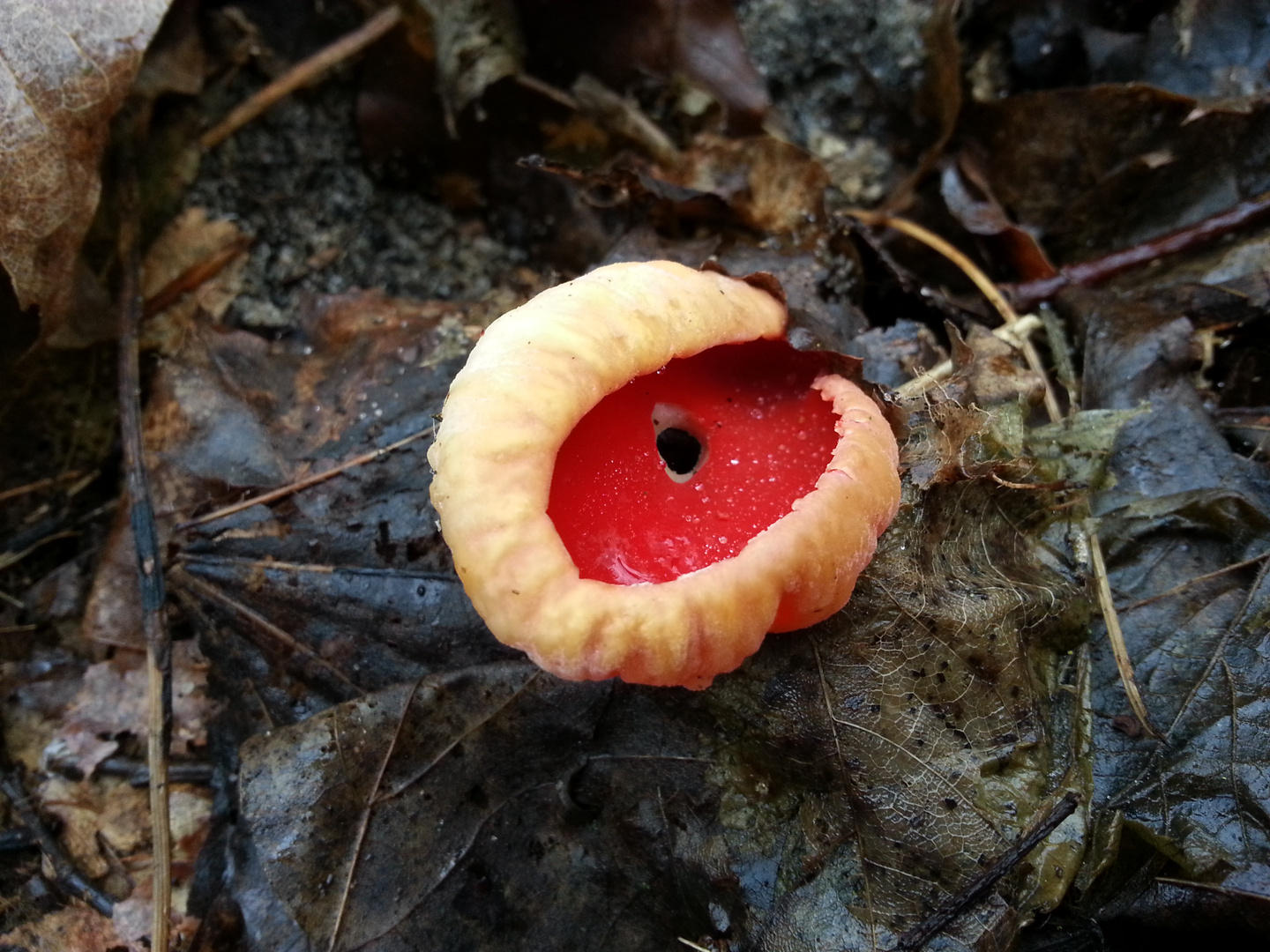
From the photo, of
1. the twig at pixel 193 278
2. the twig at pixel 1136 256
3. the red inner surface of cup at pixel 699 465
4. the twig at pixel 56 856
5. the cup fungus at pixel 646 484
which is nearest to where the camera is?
the cup fungus at pixel 646 484

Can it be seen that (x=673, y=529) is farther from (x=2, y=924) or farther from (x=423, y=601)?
(x=2, y=924)

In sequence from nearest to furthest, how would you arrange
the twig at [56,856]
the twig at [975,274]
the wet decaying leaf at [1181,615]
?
the wet decaying leaf at [1181,615] < the twig at [56,856] < the twig at [975,274]

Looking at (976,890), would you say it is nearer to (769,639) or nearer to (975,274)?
(769,639)

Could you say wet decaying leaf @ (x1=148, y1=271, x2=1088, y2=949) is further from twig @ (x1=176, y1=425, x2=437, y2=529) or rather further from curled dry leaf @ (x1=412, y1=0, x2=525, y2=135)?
curled dry leaf @ (x1=412, y1=0, x2=525, y2=135)

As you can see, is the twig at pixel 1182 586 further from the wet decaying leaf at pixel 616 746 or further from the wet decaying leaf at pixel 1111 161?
the wet decaying leaf at pixel 1111 161

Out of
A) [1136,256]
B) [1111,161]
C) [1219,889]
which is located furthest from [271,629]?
[1111,161]

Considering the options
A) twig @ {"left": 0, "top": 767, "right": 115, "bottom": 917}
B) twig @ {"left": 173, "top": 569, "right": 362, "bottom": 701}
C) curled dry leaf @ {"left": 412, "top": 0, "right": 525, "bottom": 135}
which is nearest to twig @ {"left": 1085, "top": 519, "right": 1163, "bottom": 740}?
twig @ {"left": 173, "top": 569, "right": 362, "bottom": 701}

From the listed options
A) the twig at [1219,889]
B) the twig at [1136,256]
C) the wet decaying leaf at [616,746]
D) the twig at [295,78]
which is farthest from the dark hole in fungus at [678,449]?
the twig at [295,78]
